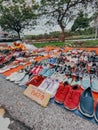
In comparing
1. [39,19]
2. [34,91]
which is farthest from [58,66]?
[39,19]

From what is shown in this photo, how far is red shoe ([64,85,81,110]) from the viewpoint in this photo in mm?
2680

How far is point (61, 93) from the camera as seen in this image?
3.04m

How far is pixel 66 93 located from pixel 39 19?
45.2 ft

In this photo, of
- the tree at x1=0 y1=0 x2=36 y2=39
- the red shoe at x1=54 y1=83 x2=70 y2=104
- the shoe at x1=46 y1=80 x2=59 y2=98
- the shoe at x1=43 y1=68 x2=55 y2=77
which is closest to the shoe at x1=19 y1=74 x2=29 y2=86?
the shoe at x1=43 y1=68 x2=55 y2=77

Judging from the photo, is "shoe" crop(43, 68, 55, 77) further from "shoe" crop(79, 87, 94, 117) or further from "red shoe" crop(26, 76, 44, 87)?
"shoe" crop(79, 87, 94, 117)

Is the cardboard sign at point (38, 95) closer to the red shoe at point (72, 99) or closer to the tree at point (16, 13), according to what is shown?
the red shoe at point (72, 99)

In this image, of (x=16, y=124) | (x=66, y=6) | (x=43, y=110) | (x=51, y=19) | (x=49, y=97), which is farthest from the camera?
(x=51, y=19)

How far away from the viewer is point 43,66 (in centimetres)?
474

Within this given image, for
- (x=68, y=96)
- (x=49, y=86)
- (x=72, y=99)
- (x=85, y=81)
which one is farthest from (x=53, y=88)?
(x=85, y=81)

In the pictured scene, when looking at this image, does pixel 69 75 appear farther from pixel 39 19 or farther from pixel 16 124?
pixel 39 19

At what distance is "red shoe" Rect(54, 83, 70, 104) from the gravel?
0.12 metres

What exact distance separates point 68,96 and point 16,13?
15217 mm

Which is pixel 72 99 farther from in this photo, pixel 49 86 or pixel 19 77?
pixel 19 77

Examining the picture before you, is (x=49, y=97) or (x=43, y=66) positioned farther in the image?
(x=43, y=66)
